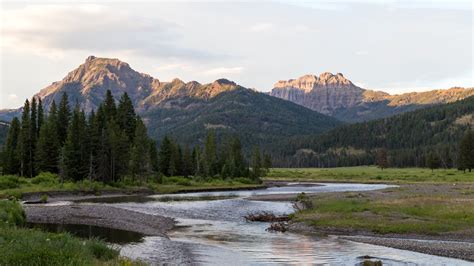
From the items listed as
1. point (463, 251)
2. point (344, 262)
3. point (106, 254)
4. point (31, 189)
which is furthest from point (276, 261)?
point (31, 189)

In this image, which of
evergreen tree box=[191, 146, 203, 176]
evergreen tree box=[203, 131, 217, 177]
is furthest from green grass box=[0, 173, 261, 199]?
evergreen tree box=[203, 131, 217, 177]

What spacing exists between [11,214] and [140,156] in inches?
2731

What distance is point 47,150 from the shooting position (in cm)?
10394

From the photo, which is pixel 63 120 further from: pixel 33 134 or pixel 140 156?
pixel 140 156

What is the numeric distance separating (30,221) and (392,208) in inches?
1504

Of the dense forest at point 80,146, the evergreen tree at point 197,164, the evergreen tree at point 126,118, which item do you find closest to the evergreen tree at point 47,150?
the dense forest at point 80,146

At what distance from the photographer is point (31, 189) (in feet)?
262

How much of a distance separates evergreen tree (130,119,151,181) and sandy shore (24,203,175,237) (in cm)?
4849

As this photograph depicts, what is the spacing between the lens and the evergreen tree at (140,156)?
107m

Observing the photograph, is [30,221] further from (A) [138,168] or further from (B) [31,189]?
(A) [138,168]

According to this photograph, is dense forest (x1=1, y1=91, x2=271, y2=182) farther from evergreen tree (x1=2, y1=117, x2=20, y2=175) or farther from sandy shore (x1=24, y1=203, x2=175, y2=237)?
sandy shore (x1=24, y1=203, x2=175, y2=237)

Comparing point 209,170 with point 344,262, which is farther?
point 209,170

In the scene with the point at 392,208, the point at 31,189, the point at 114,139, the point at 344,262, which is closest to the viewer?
the point at 344,262

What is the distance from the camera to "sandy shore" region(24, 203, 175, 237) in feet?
151
